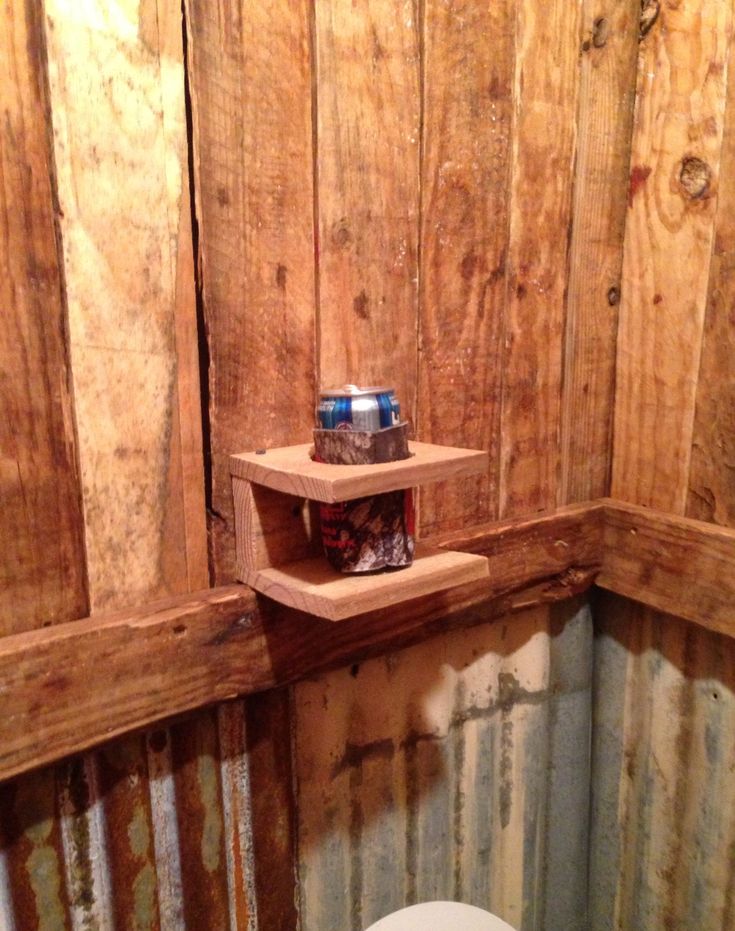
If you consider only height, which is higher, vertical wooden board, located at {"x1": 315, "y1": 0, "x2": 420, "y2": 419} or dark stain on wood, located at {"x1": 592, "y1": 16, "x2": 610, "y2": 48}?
dark stain on wood, located at {"x1": 592, "y1": 16, "x2": 610, "y2": 48}

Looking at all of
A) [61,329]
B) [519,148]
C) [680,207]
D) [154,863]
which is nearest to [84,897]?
[154,863]

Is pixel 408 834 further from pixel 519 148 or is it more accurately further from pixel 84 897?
pixel 519 148

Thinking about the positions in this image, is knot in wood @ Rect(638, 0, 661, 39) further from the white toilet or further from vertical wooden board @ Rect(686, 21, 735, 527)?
the white toilet

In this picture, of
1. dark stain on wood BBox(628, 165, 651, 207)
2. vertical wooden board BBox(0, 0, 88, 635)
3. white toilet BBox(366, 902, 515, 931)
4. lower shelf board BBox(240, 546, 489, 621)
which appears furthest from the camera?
dark stain on wood BBox(628, 165, 651, 207)

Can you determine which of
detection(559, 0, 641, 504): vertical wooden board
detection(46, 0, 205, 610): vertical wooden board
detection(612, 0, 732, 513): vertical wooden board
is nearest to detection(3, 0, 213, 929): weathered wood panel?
detection(46, 0, 205, 610): vertical wooden board

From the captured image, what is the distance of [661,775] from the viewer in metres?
1.37

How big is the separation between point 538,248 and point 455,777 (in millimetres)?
965

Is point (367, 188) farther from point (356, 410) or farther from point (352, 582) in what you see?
point (352, 582)

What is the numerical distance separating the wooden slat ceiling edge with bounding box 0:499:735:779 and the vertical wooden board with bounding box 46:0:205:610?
0.22ft

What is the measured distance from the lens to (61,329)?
32.4 inches

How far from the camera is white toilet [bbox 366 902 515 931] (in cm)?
113

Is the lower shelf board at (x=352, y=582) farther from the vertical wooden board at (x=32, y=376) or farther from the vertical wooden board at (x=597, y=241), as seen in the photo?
the vertical wooden board at (x=597, y=241)

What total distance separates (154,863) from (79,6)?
107 cm

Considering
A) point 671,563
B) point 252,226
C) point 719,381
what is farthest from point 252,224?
point 671,563
